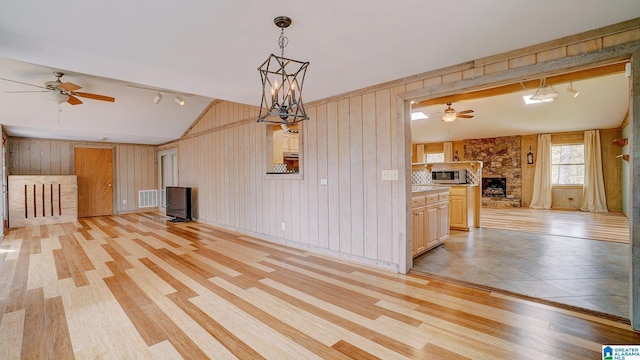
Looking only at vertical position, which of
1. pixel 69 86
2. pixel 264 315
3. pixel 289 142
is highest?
pixel 69 86

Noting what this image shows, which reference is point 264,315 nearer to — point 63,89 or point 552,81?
point 552,81

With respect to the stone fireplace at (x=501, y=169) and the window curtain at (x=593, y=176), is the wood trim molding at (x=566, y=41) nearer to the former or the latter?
the window curtain at (x=593, y=176)

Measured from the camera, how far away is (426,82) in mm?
3297

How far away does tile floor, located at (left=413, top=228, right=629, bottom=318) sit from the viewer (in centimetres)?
277

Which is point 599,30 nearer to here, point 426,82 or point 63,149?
point 426,82

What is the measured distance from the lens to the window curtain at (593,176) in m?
8.17

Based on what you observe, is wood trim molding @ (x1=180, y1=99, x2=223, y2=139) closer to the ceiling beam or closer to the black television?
the black television

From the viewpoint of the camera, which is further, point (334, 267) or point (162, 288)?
point (334, 267)

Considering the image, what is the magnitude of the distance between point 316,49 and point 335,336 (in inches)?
101

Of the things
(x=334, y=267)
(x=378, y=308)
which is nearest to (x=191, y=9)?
(x=378, y=308)

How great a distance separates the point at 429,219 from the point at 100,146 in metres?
9.75

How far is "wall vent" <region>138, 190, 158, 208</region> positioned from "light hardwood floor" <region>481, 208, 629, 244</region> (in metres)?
10.2

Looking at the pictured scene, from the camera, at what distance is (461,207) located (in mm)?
5926

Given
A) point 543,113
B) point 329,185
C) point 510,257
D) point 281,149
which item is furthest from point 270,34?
point 543,113
